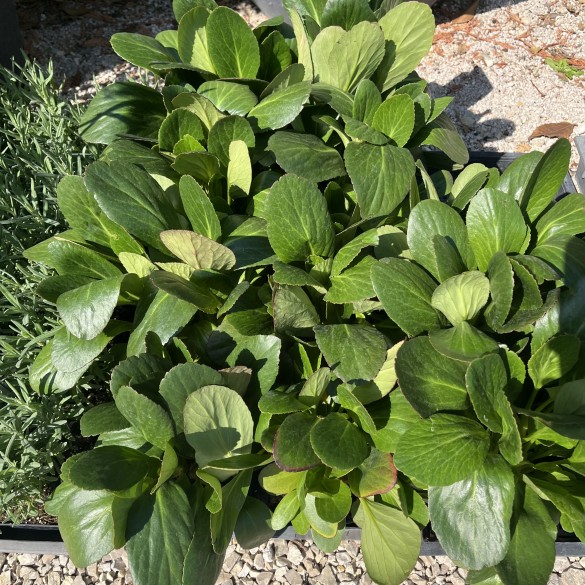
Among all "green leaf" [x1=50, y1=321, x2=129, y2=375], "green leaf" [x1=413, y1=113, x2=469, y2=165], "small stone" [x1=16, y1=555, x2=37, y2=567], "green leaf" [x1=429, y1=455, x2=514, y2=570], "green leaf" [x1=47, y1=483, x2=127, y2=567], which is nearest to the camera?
"green leaf" [x1=429, y1=455, x2=514, y2=570]

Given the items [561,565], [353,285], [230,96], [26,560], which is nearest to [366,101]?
[230,96]

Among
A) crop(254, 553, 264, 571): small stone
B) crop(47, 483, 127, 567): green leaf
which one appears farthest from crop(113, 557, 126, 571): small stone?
crop(47, 483, 127, 567): green leaf

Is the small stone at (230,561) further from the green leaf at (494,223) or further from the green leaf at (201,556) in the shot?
the green leaf at (494,223)

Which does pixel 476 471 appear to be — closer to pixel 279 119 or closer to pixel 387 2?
pixel 279 119

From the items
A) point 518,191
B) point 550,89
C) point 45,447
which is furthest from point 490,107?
point 45,447

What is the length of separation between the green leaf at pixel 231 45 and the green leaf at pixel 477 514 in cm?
95

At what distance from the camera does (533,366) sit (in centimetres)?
98

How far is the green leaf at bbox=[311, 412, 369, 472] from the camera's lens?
2.98ft

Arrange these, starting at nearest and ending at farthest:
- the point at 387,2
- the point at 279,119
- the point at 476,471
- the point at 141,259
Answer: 1. the point at 476,471
2. the point at 141,259
3. the point at 279,119
4. the point at 387,2

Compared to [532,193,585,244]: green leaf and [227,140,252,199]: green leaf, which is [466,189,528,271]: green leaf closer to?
[532,193,585,244]: green leaf

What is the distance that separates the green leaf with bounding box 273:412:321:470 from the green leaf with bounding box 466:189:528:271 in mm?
435

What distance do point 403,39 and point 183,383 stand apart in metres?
0.89

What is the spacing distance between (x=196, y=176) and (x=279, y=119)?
20 centimetres

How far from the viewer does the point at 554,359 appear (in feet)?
3.14
